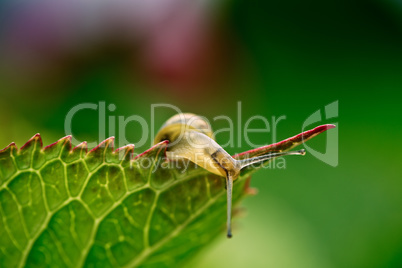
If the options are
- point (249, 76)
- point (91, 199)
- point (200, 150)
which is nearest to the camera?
point (91, 199)

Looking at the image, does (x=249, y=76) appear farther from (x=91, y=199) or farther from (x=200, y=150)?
(x=91, y=199)

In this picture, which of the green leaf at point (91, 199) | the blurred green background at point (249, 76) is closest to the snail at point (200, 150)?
the green leaf at point (91, 199)

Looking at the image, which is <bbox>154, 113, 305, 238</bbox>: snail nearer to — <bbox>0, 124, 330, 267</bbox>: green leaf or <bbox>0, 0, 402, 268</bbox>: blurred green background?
<bbox>0, 124, 330, 267</bbox>: green leaf

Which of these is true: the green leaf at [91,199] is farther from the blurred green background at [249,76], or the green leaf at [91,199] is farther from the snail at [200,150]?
the blurred green background at [249,76]

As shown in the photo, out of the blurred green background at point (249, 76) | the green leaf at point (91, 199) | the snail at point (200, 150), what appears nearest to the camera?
the green leaf at point (91, 199)

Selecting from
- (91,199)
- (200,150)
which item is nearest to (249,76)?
(200,150)
